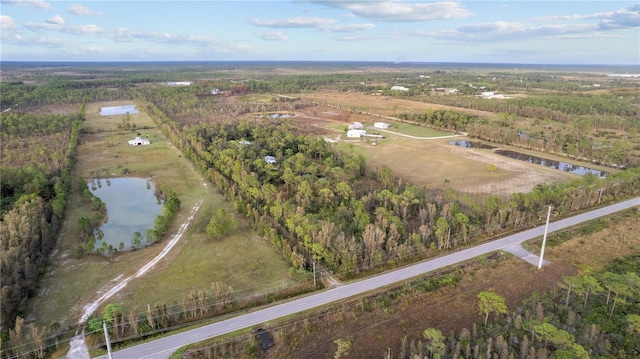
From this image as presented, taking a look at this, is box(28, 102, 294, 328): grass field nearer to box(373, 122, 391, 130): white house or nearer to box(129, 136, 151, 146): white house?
box(129, 136, 151, 146): white house

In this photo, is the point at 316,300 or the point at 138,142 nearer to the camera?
the point at 316,300

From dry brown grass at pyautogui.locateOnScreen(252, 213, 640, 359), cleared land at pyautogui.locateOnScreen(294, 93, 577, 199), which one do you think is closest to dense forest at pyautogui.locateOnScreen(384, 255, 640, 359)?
dry brown grass at pyautogui.locateOnScreen(252, 213, 640, 359)

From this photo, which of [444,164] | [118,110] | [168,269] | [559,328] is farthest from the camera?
[118,110]

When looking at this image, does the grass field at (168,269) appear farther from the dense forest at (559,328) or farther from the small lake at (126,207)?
the dense forest at (559,328)

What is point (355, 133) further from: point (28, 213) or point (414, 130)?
point (28, 213)

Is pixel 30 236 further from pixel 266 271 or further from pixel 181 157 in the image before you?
pixel 181 157

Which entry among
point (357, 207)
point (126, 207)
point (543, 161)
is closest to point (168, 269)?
point (357, 207)

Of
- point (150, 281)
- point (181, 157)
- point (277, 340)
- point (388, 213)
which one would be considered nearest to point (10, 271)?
point (150, 281)
